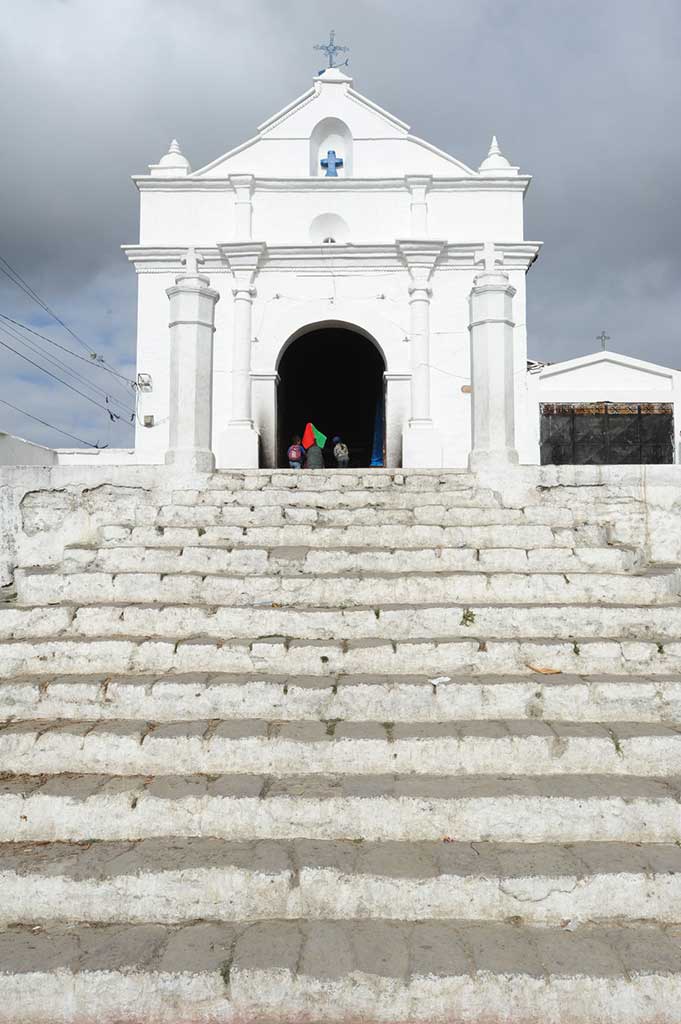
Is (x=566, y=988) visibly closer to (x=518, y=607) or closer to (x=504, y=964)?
(x=504, y=964)

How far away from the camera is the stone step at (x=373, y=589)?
466 cm

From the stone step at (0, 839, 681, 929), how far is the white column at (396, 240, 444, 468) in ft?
30.7

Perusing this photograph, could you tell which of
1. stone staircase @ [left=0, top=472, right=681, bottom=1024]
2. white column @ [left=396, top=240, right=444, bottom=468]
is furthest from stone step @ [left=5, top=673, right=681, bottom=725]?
white column @ [left=396, top=240, right=444, bottom=468]

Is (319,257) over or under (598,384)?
over

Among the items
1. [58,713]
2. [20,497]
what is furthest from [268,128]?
[58,713]

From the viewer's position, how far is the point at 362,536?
217 inches

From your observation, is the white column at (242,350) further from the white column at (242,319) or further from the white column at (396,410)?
the white column at (396,410)

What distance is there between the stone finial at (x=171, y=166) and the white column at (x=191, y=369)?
7020 mm

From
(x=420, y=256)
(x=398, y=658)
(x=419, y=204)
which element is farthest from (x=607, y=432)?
(x=398, y=658)

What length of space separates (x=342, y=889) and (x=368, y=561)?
2620 mm

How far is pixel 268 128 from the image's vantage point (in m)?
13.4

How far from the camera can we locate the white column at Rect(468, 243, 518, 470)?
23.4 feet

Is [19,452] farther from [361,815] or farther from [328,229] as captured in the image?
[328,229]

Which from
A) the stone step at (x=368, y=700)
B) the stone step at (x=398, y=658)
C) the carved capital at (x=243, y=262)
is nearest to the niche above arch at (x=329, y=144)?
the carved capital at (x=243, y=262)
